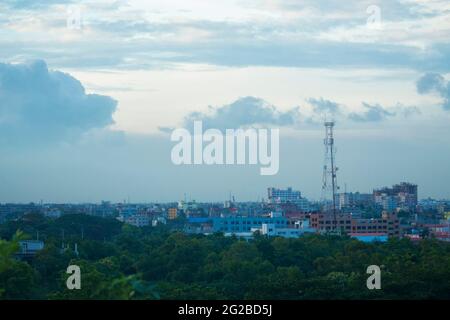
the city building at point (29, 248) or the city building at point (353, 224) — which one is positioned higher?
the city building at point (353, 224)

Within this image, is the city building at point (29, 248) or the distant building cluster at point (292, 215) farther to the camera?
the distant building cluster at point (292, 215)

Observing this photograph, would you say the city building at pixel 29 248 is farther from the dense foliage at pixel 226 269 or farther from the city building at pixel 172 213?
the city building at pixel 172 213

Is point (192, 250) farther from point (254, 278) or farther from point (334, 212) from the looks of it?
point (334, 212)

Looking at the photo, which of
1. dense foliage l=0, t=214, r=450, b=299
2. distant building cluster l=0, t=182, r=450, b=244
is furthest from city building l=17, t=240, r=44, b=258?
distant building cluster l=0, t=182, r=450, b=244
